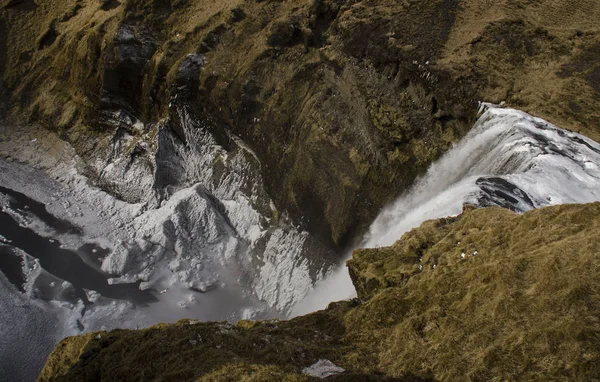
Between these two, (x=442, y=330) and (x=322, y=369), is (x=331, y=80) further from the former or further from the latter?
(x=322, y=369)

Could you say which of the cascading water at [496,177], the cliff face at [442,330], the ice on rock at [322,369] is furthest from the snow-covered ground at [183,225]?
the ice on rock at [322,369]

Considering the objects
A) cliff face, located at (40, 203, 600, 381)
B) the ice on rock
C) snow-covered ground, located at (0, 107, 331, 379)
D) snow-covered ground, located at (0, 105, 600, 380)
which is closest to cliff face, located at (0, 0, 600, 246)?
snow-covered ground, located at (0, 107, 331, 379)

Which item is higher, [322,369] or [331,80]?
[331,80]

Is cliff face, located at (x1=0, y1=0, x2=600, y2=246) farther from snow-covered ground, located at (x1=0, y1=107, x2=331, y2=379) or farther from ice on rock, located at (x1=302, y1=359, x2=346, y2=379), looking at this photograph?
ice on rock, located at (x1=302, y1=359, x2=346, y2=379)

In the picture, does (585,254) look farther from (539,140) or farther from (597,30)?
(597,30)

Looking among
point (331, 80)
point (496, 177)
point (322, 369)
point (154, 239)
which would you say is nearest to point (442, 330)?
point (322, 369)

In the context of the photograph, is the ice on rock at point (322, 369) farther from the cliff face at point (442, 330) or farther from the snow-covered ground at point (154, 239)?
the snow-covered ground at point (154, 239)
